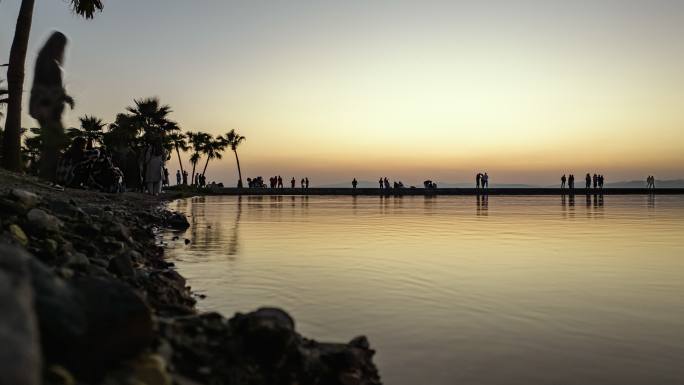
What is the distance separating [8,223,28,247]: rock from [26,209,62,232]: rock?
1.35 feet

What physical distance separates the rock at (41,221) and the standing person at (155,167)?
2524 centimetres

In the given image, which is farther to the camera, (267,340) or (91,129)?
(91,129)

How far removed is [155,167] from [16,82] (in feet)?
44.7

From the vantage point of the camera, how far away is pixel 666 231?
15430mm

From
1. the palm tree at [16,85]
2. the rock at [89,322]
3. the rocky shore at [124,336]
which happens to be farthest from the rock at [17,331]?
the palm tree at [16,85]

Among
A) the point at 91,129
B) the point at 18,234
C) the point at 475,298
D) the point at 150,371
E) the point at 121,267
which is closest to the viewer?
the point at 150,371

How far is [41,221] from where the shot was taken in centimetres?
584

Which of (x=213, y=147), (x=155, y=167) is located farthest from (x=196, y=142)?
(x=155, y=167)

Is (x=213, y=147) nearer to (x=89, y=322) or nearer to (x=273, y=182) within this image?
(x=273, y=182)

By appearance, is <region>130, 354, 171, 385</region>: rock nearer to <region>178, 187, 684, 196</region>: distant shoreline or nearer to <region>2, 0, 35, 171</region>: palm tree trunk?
<region>2, 0, 35, 171</region>: palm tree trunk

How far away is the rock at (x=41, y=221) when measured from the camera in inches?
227

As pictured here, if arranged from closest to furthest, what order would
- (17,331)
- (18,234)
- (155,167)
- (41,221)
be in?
(17,331)
(18,234)
(41,221)
(155,167)

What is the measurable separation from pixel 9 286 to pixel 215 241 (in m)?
10.0

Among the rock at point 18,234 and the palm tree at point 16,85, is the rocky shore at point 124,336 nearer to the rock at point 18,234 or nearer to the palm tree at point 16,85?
the rock at point 18,234
